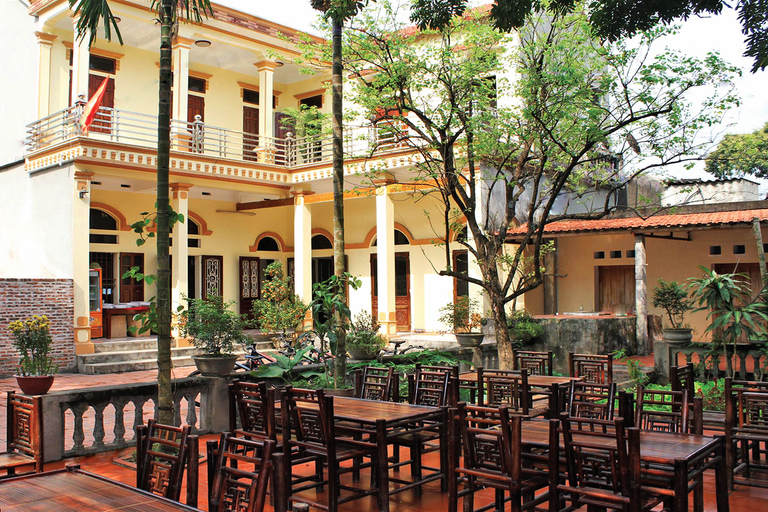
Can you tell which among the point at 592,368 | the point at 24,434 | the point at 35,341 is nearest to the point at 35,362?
the point at 35,341

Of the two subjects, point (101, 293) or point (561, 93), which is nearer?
point (561, 93)

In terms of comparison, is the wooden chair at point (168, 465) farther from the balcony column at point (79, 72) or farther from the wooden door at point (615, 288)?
the wooden door at point (615, 288)

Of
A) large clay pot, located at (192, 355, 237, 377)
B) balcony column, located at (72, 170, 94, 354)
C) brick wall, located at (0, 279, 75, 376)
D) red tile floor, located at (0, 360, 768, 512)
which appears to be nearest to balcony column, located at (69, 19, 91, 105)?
balcony column, located at (72, 170, 94, 354)

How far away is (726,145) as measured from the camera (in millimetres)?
24016

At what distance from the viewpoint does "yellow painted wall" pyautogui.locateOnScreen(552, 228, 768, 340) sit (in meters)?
14.7

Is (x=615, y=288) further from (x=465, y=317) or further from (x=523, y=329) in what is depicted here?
(x=465, y=317)

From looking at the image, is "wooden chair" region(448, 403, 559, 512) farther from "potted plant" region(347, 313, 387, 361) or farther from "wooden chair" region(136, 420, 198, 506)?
"potted plant" region(347, 313, 387, 361)

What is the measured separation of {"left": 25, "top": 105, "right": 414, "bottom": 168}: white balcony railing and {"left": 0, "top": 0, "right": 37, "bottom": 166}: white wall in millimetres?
474

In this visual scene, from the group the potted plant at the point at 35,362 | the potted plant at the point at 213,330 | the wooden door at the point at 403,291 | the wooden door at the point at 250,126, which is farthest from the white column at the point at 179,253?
the potted plant at the point at 213,330

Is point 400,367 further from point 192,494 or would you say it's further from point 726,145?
point 726,145

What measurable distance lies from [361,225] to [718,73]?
Result: 37.8 feet

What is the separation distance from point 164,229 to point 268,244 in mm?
14558

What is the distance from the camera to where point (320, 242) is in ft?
65.6

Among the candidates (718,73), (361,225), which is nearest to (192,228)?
(361,225)
